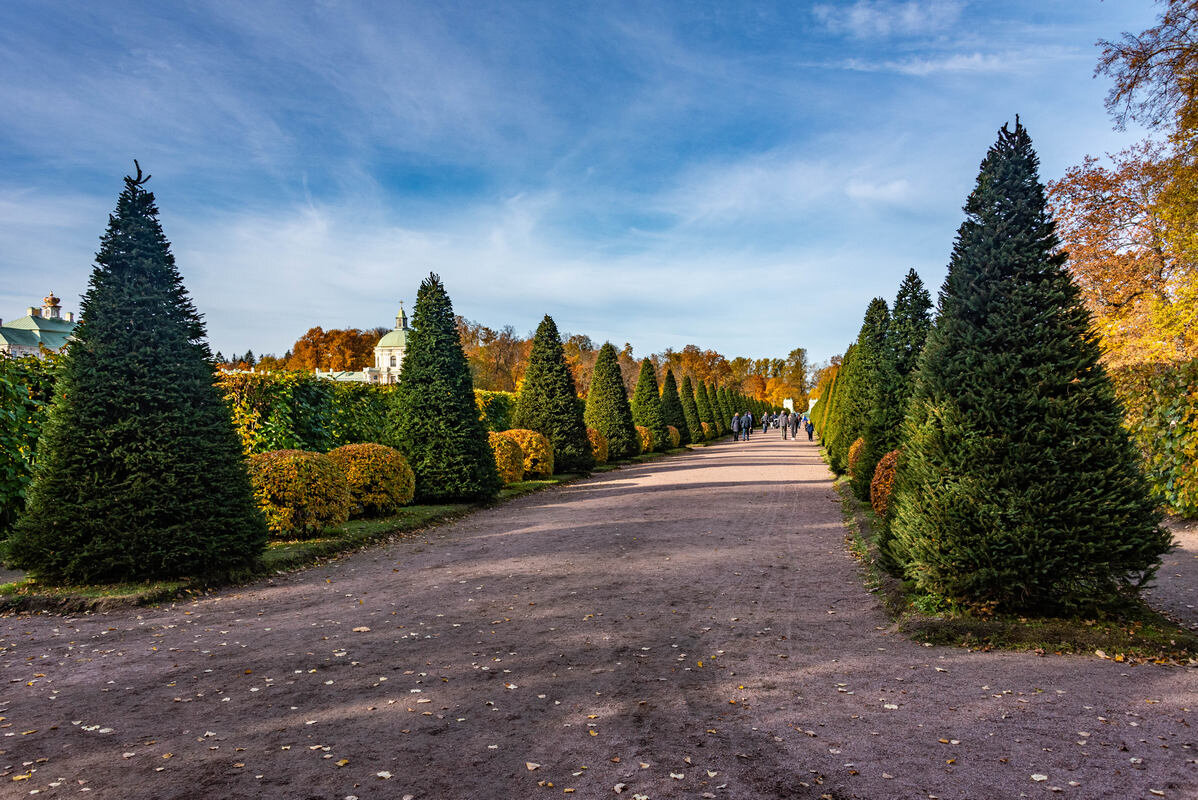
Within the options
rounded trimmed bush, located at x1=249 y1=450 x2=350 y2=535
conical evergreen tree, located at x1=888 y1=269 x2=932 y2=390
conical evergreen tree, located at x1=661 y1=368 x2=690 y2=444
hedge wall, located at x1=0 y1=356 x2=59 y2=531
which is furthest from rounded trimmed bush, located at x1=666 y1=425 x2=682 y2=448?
hedge wall, located at x1=0 y1=356 x2=59 y2=531

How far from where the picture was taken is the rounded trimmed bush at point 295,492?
9.04 meters

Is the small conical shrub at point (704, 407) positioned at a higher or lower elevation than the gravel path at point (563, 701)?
higher

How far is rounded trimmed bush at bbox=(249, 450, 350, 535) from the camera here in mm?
9039

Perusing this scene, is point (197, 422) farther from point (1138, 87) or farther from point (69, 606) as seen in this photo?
point (1138, 87)

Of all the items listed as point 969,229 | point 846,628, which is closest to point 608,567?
point 846,628

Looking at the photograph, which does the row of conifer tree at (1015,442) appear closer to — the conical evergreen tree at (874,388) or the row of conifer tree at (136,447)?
the conical evergreen tree at (874,388)

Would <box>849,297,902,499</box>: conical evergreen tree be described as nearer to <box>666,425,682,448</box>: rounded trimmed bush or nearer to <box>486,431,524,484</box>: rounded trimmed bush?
<box>486,431,524,484</box>: rounded trimmed bush

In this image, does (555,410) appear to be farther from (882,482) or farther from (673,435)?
(673,435)

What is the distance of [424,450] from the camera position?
1316cm

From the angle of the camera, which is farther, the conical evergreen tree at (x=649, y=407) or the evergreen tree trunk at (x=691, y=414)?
the evergreen tree trunk at (x=691, y=414)

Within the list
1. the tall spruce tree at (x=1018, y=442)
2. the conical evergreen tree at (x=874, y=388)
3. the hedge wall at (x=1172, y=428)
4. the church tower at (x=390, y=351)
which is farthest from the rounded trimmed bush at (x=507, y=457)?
the church tower at (x=390, y=351)

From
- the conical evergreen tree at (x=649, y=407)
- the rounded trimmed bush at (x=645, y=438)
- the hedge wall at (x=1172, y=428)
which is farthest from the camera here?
the conical evergreen tree at (x=649, y=407)

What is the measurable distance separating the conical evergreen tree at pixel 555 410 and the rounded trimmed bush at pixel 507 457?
314cm

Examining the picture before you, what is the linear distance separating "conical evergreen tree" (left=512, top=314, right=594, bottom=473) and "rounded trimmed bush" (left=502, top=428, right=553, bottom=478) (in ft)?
4.57
